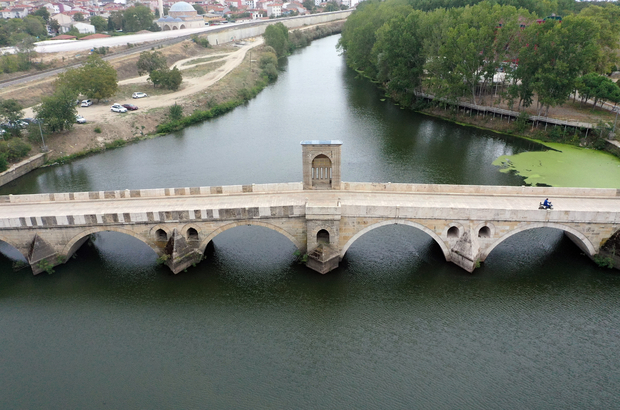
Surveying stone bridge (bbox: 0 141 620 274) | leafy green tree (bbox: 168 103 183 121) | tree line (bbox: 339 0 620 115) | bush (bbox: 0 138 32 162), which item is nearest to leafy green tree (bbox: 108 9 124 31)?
leafy green tree (bbox: 168 103 183 121)

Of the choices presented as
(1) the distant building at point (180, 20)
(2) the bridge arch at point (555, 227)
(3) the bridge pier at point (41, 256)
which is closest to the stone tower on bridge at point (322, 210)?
(2) the bridge arch at point (555, 227)

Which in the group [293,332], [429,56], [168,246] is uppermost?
[429,56]

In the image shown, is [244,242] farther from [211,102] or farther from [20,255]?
[211,102]

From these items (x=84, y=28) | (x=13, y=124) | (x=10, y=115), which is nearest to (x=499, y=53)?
(x=10, y=115)

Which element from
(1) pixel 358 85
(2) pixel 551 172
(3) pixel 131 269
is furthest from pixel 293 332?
(1) pixel 358 85

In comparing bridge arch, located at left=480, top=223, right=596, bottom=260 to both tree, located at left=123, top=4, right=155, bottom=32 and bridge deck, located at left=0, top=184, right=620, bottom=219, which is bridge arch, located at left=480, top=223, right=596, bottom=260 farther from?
tree, located at left=123, top=4, right=155, bottom=32

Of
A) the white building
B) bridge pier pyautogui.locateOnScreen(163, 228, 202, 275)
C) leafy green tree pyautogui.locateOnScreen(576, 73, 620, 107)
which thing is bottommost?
bridge pier pyautogui.locateOnScreen(163, 228, 202, 275)
